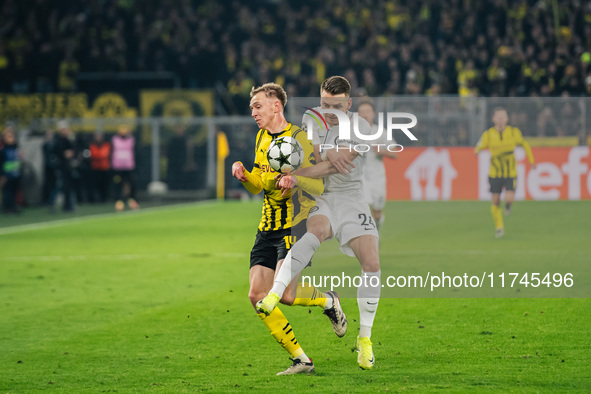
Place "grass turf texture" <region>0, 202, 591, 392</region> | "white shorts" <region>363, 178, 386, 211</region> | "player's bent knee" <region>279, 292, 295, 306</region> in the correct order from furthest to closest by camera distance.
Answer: "white shorts" <region>363, 178, 386, 211</region>
"player's bent knee" <region>279, 292, 295, 306</region>
"grass turf texture" <region>0, 202, 591, 392</region>

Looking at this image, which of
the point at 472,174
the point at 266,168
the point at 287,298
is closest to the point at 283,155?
the point at 266,168

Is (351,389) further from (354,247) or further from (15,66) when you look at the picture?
(15,66)

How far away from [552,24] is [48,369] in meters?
21.4

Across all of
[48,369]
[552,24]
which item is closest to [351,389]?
[48,369]

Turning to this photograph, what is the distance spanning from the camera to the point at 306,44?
88.6 ft

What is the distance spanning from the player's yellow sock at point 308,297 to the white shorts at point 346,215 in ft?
1.23

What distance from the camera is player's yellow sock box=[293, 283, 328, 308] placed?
6223 millimetres

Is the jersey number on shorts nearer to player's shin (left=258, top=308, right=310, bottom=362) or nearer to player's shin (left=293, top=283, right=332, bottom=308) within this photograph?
player's shin (left=293, top=283, right=332, bottom=308)

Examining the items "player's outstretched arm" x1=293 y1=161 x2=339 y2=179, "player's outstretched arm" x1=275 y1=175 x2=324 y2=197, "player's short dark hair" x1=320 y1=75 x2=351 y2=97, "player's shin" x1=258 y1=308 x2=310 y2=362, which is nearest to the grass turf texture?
"player's shin" x1=258 y1=308 x2=310 y2=362

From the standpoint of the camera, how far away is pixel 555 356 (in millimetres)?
6348

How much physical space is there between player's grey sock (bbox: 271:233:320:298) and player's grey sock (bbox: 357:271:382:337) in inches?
15.8

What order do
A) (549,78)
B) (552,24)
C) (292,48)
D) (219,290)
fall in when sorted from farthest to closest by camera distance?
(292,48) < (552,24) < (549,78) < (219,290)

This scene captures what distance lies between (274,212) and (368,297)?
2.73 feet

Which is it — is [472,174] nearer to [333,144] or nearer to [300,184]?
[333,144]
